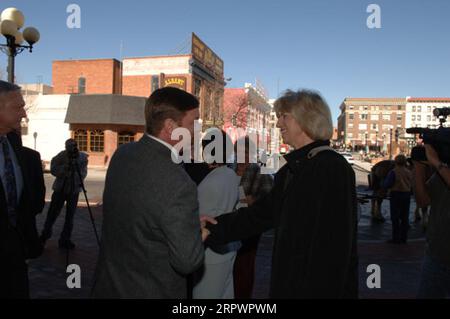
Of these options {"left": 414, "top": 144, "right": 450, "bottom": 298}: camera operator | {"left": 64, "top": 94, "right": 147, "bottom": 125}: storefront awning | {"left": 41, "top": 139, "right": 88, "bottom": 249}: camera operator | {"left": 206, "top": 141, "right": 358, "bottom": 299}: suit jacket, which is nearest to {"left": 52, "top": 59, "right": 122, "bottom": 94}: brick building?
{"left": 64, "top": 94, "right": 147, "bottom": 125}: storefront awning

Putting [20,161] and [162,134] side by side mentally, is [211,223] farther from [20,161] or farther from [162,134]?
[20,161]

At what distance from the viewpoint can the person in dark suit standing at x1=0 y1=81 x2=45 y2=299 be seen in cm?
230

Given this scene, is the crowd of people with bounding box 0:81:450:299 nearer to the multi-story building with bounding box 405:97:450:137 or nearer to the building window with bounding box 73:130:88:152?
the building window with bounding box 73:130:88:152

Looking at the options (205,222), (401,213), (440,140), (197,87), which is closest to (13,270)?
(205,222)

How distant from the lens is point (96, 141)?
29.6 meters

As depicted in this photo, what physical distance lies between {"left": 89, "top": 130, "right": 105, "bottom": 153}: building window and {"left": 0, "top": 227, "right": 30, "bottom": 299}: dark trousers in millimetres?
28227

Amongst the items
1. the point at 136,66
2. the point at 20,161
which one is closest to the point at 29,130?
the point at 136,66

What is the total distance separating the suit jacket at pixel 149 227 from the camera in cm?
180

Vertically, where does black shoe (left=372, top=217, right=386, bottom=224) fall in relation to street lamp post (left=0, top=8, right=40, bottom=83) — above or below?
below

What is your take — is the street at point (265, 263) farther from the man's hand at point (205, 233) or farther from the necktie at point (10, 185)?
the man's hand at point (205, 233)

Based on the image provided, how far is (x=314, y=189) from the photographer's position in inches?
77.0

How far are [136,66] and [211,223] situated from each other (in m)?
35.3

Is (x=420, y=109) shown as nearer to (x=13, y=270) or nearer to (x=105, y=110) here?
(x=105, y=110)

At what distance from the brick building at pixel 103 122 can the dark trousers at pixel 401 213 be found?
905 inches
